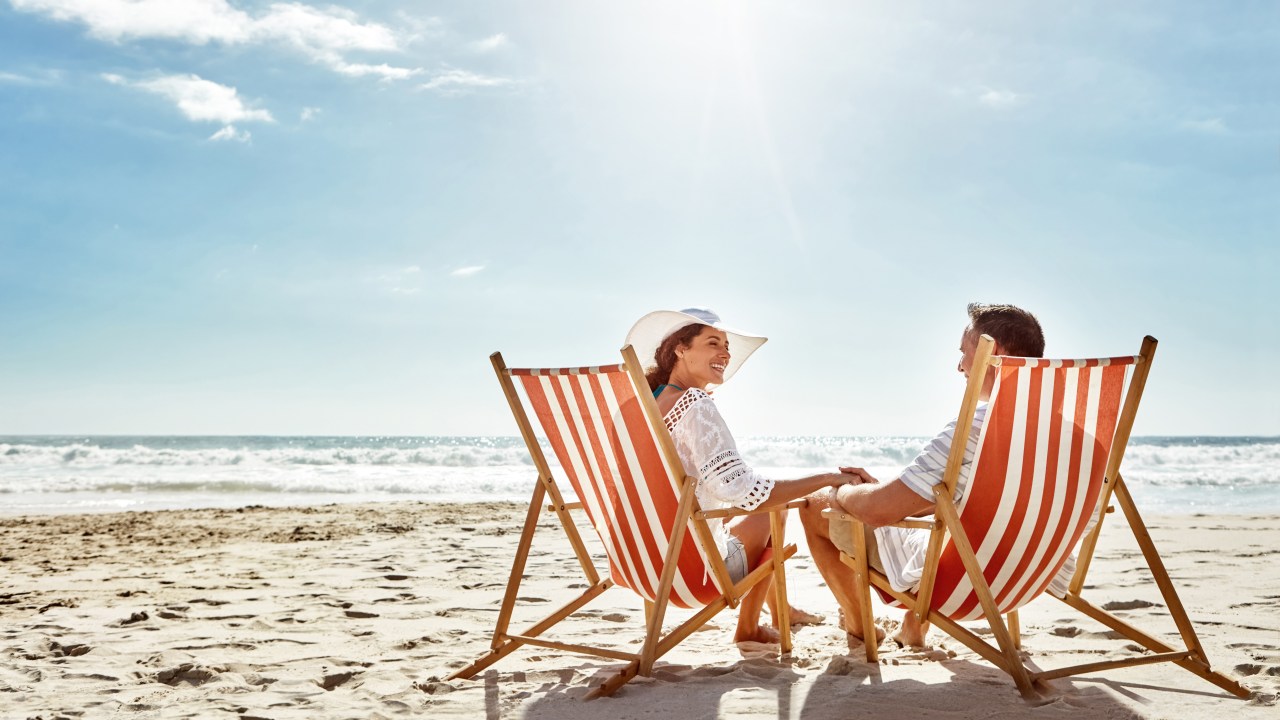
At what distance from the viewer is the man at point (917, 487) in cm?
247

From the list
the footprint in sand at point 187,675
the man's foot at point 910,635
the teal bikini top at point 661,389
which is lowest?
the footprint in sand at point 187,675

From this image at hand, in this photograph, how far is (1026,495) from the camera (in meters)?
2.46

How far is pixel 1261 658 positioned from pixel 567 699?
235 centimetres

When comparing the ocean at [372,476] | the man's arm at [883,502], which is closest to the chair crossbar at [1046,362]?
the man's arm at [883,502]

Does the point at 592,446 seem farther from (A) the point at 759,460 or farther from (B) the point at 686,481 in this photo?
(A) the point at 759,460

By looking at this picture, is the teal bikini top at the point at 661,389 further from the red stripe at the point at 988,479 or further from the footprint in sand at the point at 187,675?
the footprint in sand at the point at 187,675

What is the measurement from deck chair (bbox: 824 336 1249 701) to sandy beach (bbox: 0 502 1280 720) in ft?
0.79

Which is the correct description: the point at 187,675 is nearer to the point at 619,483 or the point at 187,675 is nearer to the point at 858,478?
the point at 619,483

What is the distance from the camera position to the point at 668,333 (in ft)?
10.2

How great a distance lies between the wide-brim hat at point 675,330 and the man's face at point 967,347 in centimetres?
71

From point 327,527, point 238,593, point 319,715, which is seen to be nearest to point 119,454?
point 327,527

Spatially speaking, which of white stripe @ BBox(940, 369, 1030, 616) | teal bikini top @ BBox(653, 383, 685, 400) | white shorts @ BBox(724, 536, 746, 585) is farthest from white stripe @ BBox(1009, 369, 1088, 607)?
teal bikini top @ BBox(653, 383, 685, 400)

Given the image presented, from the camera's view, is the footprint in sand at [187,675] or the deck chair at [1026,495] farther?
the footprint in sand at [187,675]

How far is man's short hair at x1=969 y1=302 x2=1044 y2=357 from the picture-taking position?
8.34ft
